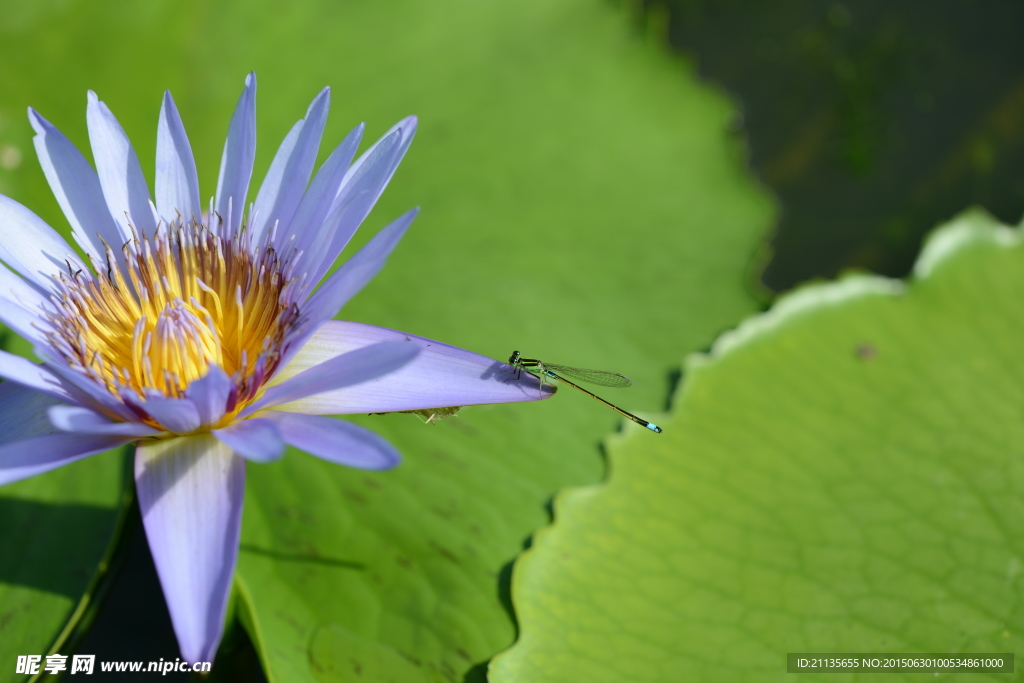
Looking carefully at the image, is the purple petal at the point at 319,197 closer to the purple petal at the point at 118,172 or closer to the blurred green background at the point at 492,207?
the purple petal at the point at 118,172

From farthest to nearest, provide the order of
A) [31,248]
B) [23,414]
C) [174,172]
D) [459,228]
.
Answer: [459,228] < [174,172] < [31,248] < [23,414]

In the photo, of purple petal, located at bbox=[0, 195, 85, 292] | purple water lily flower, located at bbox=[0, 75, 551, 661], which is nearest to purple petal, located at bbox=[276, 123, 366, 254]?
purple water lily flower, located at bbox=[0, 75, 551, 661]

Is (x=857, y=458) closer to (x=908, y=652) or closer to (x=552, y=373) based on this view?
(x=908, y=652)

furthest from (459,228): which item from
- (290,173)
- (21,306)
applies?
(21,306)

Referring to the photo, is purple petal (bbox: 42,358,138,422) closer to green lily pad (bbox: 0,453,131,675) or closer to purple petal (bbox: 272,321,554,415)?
purple petal (bbox: 272,321,554,415)

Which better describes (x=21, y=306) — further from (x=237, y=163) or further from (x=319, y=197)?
(x=319, y=197)

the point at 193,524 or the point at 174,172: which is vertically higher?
the point at 174,172
